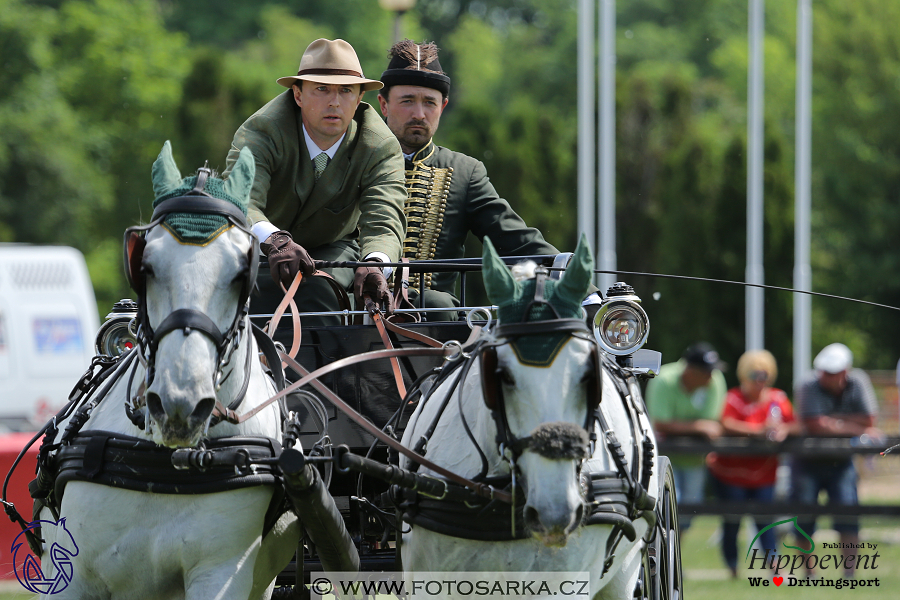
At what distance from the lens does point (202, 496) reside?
341 centimetres

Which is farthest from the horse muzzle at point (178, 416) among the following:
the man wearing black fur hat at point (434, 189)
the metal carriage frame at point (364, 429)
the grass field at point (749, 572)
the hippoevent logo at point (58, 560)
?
the grass field at point (749, 572)

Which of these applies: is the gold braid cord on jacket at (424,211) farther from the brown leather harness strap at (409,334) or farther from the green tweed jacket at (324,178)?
the brown leather harness strap at (409,334)

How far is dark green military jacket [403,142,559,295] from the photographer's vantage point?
17.9 ft

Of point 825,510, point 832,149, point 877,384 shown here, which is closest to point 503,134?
point 877,384

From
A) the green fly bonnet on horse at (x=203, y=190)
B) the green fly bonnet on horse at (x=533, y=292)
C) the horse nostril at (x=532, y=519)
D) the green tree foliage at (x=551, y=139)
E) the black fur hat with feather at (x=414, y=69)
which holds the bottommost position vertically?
the horse nostril at (x=532, y=519)

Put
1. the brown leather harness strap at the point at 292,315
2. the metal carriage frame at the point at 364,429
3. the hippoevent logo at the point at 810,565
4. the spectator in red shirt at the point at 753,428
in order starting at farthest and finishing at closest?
the spectator in red shirt at the point at 753,428 < the hippoevent logo at the point at 810,565 < the metal carriage frame at the point at 364,429 < the brown leather harness strap at the point at 292,315

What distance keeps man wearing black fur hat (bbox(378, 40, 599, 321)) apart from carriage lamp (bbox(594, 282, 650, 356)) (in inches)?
43.1

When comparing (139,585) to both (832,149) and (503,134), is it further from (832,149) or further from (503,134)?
(832,149)

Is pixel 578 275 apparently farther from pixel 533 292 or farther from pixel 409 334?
pixel 409 334

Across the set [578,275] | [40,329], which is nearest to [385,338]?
[578,275]

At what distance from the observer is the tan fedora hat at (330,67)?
463cm

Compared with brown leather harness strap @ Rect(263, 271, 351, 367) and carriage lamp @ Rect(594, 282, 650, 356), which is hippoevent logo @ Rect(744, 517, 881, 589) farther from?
brown leather harness strap @ Rect(263, 271, 351, 367)

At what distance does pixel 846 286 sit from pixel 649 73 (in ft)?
24.7

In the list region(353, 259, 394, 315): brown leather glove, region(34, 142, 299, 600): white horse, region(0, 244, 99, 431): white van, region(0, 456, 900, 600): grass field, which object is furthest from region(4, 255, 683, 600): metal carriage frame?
region(0, 244, 99, 431): white van
